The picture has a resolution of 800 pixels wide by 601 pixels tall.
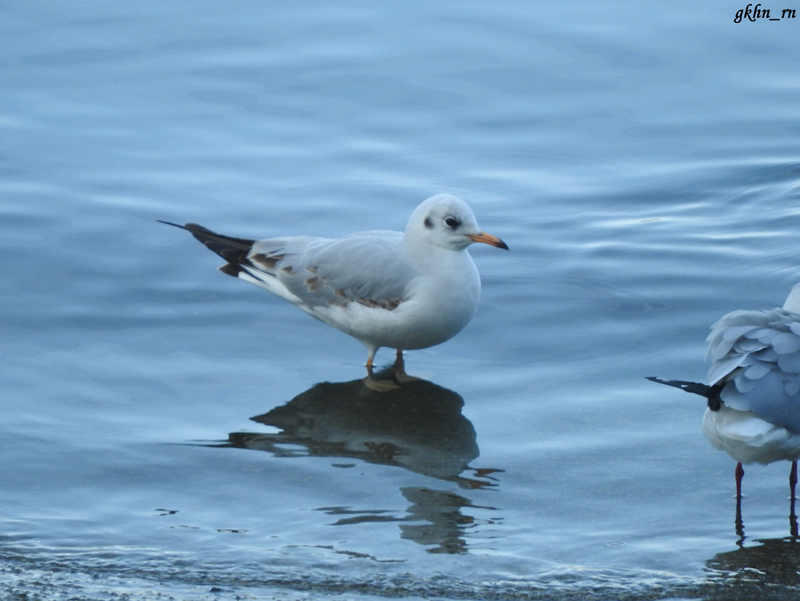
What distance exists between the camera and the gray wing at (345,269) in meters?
6.50

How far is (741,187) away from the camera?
924 centimetres

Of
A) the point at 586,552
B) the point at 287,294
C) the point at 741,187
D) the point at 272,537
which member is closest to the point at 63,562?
the point at 272,537

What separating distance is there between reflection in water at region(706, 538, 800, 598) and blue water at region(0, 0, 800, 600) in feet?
0.05

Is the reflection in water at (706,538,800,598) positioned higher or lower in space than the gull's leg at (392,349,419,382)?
lower

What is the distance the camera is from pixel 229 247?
7.37 meters

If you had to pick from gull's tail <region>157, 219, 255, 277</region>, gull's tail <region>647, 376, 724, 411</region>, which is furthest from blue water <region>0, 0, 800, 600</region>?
gull's tail <region>647, 376, 724, 411</region>

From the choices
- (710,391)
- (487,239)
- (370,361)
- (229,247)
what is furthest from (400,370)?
(710,391)

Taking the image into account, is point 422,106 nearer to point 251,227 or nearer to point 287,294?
point 251,227

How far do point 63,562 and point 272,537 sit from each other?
861mm

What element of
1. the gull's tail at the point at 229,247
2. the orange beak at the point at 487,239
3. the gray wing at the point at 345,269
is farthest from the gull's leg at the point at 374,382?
the gull's tail at the point at 229,247

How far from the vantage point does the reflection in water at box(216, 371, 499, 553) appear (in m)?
5.02

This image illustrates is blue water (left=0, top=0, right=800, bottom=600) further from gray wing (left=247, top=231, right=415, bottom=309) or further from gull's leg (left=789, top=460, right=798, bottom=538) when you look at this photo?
gray wing (left=247, top=231, right=415, bottom=309)

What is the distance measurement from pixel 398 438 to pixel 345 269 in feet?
4.00

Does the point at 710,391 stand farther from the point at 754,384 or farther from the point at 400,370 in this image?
the point at 400,370
